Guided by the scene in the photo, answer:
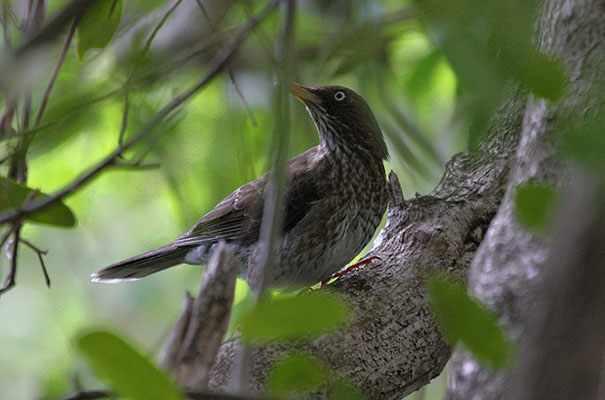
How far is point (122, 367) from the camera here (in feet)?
3.01

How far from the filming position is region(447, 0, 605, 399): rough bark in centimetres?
108

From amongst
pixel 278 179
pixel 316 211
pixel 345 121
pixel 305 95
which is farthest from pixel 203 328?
pixel 345 121

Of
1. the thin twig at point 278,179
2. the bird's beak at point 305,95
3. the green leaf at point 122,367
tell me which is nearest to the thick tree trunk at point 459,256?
the thin twig at point 278,179

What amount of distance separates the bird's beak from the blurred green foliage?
77mm

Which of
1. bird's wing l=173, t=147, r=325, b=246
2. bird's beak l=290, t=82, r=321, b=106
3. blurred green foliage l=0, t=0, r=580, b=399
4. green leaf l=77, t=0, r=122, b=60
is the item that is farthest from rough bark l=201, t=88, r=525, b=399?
green leaf l=77, t=0, r=122, b=60

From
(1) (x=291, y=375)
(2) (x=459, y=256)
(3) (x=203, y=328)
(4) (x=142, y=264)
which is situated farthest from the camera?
(4) (x=142, y=264)

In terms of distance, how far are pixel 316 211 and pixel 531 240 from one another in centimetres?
254

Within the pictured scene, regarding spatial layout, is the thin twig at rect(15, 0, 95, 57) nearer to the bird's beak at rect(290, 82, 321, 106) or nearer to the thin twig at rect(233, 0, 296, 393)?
the thin twig at rect(233, 0, 296, 393)

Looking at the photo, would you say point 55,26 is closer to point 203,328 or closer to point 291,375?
point 203,328

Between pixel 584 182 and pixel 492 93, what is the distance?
249 mm

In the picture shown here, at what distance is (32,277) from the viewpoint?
289 inches

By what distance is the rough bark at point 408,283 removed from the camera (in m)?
2.68

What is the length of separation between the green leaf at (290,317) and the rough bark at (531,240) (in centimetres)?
27

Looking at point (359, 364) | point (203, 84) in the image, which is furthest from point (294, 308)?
point (359, 364)
